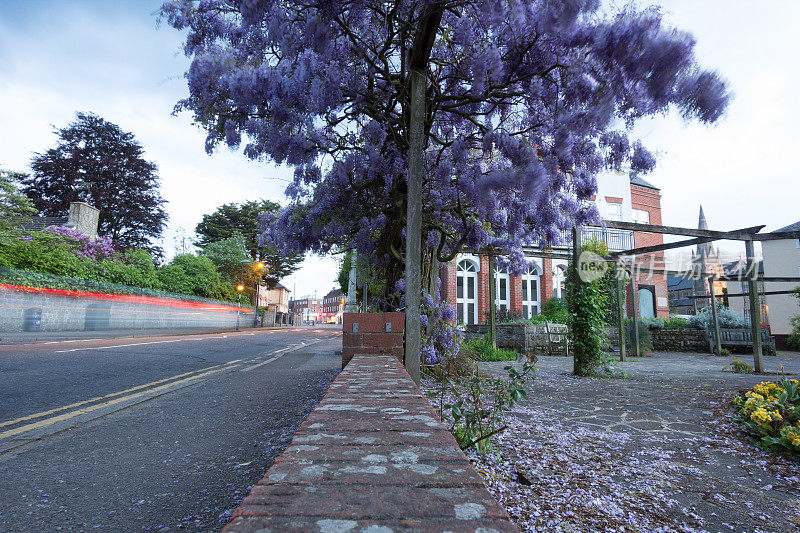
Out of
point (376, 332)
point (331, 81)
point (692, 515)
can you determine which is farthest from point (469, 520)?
point (331, 81)

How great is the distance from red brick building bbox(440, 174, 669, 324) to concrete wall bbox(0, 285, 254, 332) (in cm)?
1553

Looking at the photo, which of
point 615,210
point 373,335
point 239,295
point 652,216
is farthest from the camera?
point 239,295

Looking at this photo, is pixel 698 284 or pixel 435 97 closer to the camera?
pixel 435 97

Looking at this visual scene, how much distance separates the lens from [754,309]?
8.52 metres

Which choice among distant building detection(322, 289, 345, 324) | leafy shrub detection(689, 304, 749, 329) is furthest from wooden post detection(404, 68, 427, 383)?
distant building detection(322, 289, 345, 324)

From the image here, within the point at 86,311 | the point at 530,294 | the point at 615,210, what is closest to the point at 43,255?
the point at 86,311

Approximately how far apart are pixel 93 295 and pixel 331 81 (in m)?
17.7

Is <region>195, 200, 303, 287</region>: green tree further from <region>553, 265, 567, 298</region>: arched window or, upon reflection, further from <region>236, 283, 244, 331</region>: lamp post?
<region>553, 265, 567, 298</region>: arched window

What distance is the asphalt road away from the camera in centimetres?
209

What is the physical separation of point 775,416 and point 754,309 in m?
6.63

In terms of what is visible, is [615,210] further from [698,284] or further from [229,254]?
[698,284]

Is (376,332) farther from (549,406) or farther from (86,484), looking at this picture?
(86,484)

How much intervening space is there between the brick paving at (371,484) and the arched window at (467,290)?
1909 cm

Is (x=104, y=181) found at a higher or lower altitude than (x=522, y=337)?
higher
